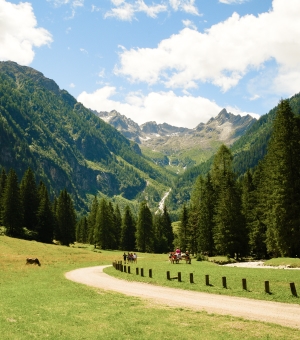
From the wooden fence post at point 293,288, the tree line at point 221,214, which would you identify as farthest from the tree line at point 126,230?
the wooden fence post at point 293,288

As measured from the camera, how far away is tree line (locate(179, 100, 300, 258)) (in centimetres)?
4481

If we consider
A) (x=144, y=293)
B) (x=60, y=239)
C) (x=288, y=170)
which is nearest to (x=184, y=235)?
(x=60, y=239)

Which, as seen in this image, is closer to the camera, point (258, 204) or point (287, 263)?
point (287, 263)

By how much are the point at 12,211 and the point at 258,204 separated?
6577 cm

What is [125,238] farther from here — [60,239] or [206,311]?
[206,311]

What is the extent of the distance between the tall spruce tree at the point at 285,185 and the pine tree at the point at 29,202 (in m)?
74.6

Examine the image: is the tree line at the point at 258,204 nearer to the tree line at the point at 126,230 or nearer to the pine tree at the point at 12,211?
the tree line at the point at 126,230

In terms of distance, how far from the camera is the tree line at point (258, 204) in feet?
147

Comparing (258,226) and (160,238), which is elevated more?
(258,226)

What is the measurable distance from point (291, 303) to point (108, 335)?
40.7 feet

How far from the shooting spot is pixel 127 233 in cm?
11956

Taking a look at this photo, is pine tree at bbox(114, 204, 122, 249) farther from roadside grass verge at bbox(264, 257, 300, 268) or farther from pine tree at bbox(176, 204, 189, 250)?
roadside grass verge at bbox(264, 257, 300, 268)

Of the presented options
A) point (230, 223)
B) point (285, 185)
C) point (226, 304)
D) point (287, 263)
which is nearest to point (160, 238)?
point (230, 223)

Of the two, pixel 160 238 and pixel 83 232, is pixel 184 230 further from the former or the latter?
pixel 83 232
